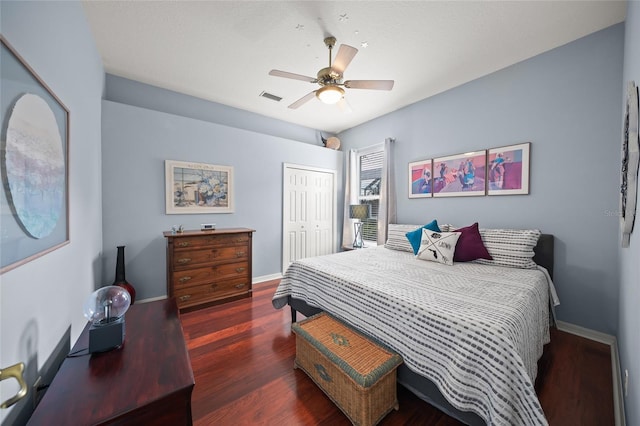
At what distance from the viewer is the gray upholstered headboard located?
7.96ft

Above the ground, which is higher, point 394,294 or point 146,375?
point 394,294

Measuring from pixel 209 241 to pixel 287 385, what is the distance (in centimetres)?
197

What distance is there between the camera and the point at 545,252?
244 cm

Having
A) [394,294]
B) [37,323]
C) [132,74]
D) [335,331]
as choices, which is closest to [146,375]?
[37,323]

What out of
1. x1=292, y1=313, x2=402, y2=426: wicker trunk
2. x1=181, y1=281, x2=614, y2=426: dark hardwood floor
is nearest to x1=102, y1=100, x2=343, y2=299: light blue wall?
x1=181, y1=281, x2=614, y2=426: dark hardwood floor

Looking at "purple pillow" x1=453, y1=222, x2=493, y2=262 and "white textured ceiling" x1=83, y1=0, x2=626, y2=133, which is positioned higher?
"white textured ceiling" x1=83, y1=0, x2=626, y2=133

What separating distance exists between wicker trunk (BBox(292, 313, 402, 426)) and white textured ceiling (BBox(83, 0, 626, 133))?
2563 mm

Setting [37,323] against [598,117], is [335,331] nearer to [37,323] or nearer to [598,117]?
[37,323]

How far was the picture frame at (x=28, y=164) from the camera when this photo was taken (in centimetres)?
85

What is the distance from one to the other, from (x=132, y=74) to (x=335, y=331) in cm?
378

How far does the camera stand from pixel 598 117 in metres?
2.22

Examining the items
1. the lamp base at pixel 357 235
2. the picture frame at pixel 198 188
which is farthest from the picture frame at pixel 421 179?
the picture frame at pixel 198 188

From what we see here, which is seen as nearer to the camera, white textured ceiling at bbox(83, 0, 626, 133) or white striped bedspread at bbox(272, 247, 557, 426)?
white striped bedspread at bbox(272, 247, 557, 426)

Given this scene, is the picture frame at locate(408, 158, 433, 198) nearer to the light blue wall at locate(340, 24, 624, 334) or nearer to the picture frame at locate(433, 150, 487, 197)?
the picture frame at locate(433, 150, 487, 197)
